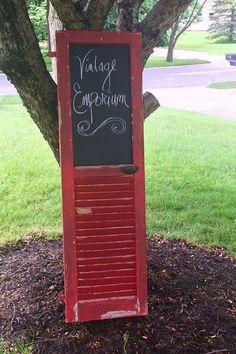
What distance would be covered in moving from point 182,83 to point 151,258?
16.9 m

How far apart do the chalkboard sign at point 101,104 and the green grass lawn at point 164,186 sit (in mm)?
2054

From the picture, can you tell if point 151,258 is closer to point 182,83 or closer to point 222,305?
point 222,305

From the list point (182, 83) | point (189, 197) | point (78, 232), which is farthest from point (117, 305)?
point (182, 83)

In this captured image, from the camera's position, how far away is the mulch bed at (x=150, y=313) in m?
2.90

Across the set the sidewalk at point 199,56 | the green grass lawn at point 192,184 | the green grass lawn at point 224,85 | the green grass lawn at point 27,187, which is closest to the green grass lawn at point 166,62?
the sidewalk at point 199,56

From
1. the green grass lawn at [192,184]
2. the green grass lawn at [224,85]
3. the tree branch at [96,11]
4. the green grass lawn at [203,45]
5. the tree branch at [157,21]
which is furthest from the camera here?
the green grass lawn at [203,45]

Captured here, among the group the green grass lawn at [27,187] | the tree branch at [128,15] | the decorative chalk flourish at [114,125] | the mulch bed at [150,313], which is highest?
the tree branch at [128,15]

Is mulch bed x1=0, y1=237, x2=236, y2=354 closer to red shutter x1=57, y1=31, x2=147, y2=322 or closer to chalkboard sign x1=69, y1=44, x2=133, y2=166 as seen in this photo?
red shutter x1=57, y1=31, x2=147, y2=322

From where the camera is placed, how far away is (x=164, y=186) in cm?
600

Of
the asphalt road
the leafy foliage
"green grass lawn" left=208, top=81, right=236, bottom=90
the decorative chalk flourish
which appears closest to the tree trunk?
the decorative chalk flourish

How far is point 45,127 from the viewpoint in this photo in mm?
3148

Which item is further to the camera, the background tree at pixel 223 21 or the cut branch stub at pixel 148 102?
the background tree at pixel 223 21

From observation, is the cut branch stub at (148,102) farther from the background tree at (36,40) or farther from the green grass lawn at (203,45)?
the green grass lawn at (203,45)

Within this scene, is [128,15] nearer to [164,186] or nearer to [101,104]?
[101,104]
